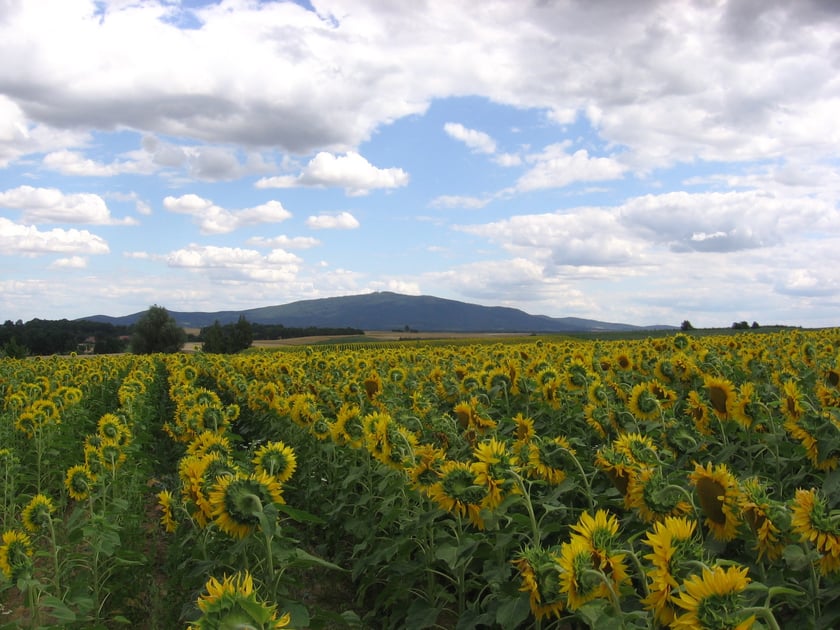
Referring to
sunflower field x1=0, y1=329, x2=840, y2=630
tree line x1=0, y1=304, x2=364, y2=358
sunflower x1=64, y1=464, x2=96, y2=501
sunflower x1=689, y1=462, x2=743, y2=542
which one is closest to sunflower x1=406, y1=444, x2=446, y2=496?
sunflower field x1=0, y1=329, x2=840, y2=630

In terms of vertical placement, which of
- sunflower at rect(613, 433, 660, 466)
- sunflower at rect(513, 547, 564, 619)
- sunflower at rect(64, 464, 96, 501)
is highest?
sunflower at rect(613, 433, 660, 466)

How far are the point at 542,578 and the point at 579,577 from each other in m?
0.22

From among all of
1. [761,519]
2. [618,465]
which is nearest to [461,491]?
[618,465]

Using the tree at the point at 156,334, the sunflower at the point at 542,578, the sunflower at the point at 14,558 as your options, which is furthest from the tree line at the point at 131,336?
the sunflower at the point at 542,578

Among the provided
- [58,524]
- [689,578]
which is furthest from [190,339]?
[689,578]

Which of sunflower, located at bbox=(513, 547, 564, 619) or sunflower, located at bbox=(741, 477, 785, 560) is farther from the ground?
sunflower, located at bbox=(741, 477, 785, 560)

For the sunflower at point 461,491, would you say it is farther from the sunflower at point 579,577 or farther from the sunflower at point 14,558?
the sunflower at point 14,558

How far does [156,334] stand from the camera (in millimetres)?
84312

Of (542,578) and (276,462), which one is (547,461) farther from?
(276,462)

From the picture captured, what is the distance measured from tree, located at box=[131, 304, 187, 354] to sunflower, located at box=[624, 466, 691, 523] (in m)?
85.2

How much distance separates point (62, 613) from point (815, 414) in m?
4.81

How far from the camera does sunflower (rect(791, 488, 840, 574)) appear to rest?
2.56 m

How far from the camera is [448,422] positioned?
17.9 feet

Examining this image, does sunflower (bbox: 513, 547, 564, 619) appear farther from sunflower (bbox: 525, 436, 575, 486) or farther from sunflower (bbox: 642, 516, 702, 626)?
sunflower (bbox: 525, 436, 575, 486)
